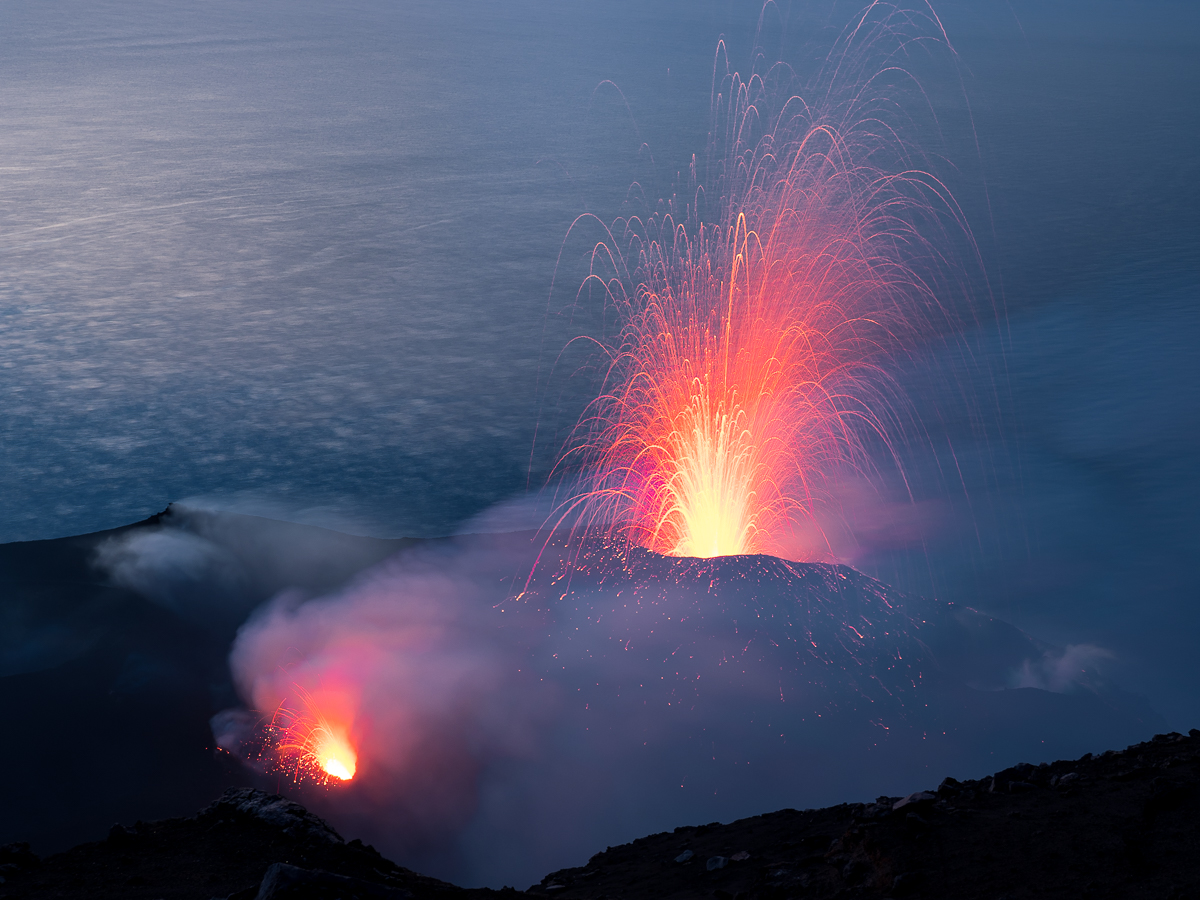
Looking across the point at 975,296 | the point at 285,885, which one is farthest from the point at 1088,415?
the point at 285,885

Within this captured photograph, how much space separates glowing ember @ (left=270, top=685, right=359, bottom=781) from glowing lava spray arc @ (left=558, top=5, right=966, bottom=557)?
10.4ft

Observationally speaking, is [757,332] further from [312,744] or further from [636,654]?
[312,744]

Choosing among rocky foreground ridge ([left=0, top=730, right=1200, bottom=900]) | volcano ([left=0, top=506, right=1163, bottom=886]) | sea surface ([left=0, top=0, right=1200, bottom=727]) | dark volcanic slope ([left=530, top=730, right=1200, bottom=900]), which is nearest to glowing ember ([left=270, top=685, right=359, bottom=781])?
volcano ([left=0, top=506, right=1163, bottom=886])

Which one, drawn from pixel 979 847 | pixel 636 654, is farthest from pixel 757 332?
pixel 979 847

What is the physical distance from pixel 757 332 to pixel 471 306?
4.29 meters

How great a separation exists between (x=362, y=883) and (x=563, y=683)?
3227mm

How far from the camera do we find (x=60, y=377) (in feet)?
41.6

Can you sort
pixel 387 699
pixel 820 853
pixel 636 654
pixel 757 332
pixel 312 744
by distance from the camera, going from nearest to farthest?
1. pixel 820 853
2. pixel 312 744
3. pixel 387 699
4. pixel 636 654
5. pixel 757 332

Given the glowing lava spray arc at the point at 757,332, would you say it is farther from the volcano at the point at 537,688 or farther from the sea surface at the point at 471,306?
the volcano at the point at 537,688

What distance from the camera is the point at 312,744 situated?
7.22 metres

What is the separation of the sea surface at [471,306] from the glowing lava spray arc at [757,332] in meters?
0.74

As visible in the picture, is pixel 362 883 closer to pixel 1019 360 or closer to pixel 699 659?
pixel 699 659

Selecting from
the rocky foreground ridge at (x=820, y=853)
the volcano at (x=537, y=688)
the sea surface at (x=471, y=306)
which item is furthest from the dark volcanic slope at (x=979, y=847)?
the sea surface at (x=471, y=306)

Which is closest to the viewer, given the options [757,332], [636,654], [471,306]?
[636,654]
